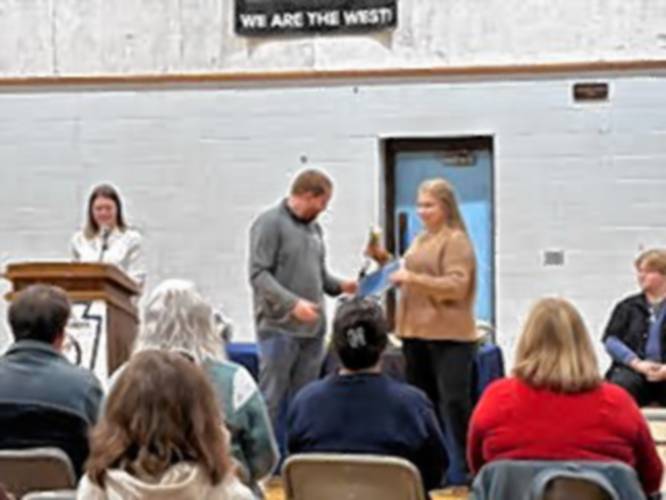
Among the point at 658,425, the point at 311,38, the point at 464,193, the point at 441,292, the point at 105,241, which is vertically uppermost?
the point at 311,38

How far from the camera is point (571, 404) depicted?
3.70 m

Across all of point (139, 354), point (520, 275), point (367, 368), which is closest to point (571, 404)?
point (367, 368)

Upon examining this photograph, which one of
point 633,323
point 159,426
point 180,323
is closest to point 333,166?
point 633,323

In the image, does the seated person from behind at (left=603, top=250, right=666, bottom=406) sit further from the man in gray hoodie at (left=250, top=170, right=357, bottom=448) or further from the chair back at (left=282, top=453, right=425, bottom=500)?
the chair back at (left=282, top=453, right=425, bottom=500)

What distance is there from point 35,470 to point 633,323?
13.2 ft

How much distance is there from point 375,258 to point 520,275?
7.30ft

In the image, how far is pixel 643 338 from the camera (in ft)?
22.9

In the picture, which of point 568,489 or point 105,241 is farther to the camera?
point 105,241

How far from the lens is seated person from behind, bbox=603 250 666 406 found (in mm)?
6844

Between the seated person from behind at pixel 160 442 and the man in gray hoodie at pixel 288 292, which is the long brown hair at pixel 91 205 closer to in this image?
the man in gray hoodie at pixel 288 292

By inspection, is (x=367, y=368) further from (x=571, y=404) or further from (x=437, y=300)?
Result: (x=437, y=300)

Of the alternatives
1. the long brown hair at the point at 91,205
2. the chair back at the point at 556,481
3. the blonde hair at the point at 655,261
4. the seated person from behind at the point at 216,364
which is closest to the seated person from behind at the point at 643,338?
the blonde hair at the point at 655,261

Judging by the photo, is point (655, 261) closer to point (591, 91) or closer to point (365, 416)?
point (591, 91)

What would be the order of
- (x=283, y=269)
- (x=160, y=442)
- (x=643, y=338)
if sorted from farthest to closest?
(x=643, y=338) < (x=283, y=269) < (x=160, y=442)
